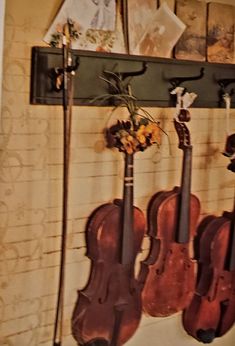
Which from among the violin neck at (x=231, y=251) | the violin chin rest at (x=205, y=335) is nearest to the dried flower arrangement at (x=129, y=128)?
the violin neck at (x=231, y=251)

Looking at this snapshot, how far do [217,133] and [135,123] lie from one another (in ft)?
1.33

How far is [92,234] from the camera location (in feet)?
5.39

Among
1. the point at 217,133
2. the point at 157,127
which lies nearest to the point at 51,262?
the point at 157,127

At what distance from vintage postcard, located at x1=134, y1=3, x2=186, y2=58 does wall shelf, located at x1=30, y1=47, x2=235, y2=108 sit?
4 cm

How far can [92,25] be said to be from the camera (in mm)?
1570

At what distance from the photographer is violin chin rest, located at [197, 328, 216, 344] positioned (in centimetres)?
192

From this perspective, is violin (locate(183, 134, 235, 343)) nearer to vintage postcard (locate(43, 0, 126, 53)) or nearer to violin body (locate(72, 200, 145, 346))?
violin body (locate(72, 200, 145, 346))

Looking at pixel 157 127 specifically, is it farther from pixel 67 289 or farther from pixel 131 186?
pixel 67 289

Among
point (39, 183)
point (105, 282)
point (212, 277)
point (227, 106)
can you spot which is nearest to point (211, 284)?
point (212, 277)

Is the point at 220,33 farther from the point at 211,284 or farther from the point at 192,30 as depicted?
the point at 211,284

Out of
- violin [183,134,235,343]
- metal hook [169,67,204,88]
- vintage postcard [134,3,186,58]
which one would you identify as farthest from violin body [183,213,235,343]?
vintage postcard [134,3,186,58]

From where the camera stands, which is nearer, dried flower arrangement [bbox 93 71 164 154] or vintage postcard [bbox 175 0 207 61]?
dried flower arrangement [bbox 93 71 164 154]

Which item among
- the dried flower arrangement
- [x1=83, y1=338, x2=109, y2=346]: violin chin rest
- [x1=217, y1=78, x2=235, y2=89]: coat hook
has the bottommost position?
[x1=83, y1=338, x2=109, y2=346]: violin chin rest

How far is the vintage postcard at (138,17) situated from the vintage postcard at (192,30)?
101 mm
